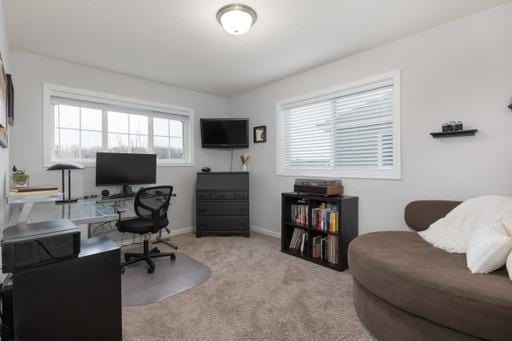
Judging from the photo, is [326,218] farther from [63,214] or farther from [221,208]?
[63,214]

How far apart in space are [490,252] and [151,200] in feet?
9.25

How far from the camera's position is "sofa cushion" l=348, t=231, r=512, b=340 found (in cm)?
118

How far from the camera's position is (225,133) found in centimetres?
437

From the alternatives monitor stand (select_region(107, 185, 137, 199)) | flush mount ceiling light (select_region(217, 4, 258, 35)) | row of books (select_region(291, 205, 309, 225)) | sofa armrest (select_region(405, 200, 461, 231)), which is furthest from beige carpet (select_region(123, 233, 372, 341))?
flush mount ceiling light (select_region(217, 4, 258, 35))

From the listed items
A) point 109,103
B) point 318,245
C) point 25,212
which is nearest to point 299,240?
point 318,245

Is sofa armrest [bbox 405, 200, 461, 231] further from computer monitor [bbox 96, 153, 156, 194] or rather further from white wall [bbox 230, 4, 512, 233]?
computer monitor [bbox 96, 153, 156, 194]

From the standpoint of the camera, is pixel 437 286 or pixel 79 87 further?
pixel 79 87

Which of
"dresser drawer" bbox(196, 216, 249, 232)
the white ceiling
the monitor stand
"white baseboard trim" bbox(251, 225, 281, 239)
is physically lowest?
"white baseboard trim" bbox(251, 225, 281, 239)

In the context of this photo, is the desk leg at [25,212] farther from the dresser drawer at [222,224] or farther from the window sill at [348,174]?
the window sill at [348,174]

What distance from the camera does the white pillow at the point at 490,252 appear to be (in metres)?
1.42

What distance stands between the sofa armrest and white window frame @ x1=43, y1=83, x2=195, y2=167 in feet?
10.5

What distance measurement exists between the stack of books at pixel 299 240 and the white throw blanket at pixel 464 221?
1.33 m

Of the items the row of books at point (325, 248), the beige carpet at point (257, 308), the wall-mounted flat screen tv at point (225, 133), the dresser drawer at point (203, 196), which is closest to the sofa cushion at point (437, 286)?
the beige carpet at point (257, 308)

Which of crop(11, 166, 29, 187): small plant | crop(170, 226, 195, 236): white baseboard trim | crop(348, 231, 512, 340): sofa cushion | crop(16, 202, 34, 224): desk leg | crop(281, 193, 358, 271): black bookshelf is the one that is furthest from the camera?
crop(170, 226, 195, 236): white baseboard trim
